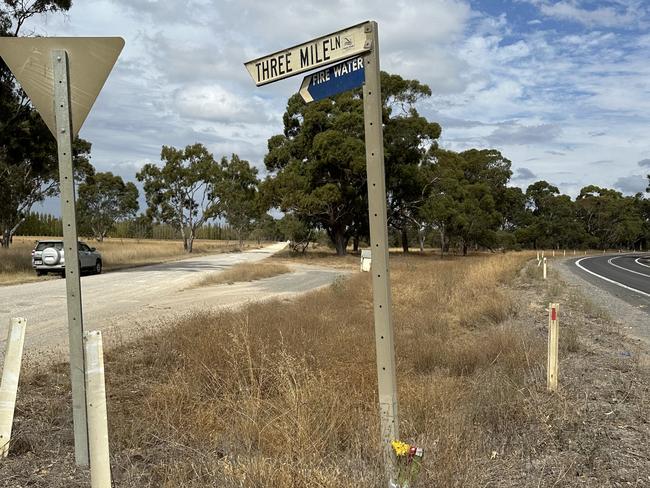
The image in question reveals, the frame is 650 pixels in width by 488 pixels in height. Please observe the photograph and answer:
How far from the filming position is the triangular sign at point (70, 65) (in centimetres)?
351

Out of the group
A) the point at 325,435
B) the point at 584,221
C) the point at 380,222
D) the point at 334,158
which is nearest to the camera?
the point at 380,222

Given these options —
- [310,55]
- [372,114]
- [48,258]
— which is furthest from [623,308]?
[48,258]

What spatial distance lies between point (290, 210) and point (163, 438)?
39.1 metres

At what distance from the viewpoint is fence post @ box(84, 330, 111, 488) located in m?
3.11

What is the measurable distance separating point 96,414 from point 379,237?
183cm

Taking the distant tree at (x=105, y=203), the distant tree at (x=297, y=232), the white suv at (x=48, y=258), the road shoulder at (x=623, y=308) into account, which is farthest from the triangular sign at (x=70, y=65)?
the distant tree at (x=105, y=203)

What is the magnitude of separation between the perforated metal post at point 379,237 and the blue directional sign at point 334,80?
6 centimetres

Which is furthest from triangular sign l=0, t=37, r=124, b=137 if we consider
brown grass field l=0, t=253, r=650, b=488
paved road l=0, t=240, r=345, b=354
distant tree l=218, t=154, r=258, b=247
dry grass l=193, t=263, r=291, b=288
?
distant tree l=218, t=154, r=258, b=247

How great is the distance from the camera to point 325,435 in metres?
3.90

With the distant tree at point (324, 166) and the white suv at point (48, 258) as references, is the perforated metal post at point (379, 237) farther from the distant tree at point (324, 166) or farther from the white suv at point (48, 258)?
the distant tree at point (324, 166)

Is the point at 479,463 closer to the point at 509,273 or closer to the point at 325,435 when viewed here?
A: the point at 325,435

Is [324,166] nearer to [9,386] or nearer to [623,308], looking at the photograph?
[623,308]

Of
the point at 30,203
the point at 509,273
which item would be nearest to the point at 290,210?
the point at 30,203

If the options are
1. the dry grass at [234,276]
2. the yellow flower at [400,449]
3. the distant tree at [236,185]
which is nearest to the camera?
the yellow flower at [400,449]
